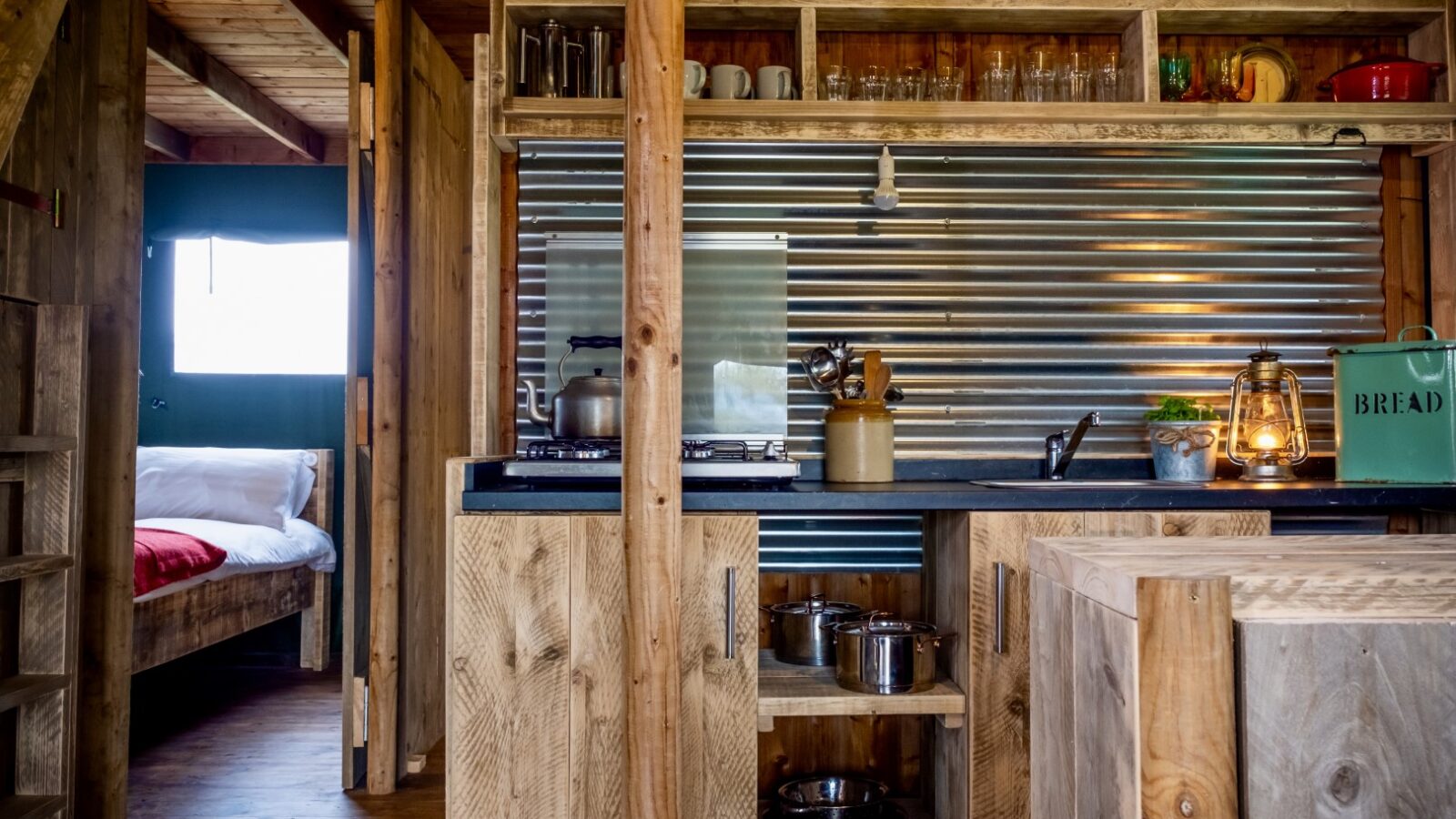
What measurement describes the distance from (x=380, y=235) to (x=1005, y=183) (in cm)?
210

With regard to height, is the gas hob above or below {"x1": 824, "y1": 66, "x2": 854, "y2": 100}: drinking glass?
below

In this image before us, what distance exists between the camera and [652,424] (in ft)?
7.44

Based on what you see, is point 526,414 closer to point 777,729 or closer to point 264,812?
point 777,729

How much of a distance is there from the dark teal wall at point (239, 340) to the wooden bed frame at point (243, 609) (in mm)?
299

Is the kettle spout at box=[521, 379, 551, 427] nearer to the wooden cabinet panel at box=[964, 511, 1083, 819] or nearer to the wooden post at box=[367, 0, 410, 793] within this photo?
the wooden post at box=[367, 0, 410, 793]

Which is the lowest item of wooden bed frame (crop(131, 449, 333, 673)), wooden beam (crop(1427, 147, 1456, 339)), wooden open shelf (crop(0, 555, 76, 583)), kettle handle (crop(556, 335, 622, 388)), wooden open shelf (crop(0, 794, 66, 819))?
wooden open shelf (crop(0, 794, 66, 819))

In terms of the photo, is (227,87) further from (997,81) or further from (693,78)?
(997,81)

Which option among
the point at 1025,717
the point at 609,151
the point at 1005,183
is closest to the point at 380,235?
the point at 609,151

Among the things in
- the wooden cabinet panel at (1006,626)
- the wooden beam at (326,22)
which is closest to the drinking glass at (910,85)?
the wooden cabinet panel at (1006,626)

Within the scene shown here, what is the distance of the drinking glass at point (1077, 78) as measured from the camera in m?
3.22

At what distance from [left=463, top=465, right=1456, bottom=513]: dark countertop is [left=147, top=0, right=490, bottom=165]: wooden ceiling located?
8.27 ft

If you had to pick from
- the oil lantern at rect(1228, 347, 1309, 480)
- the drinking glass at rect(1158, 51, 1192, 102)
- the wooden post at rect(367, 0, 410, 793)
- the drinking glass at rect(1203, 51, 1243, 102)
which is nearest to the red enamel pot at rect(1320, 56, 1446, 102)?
the drinking glass at rect(1203, 51, 1243, 102)

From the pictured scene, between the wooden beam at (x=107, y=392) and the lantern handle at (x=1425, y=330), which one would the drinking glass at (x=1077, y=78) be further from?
the wooden beam at (x=107, y=392)

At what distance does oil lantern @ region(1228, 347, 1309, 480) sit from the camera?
3.18 m
